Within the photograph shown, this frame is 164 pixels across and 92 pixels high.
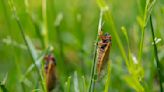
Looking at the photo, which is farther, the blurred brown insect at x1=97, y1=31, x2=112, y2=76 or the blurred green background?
the blurred green background

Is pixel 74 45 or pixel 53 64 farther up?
pixel 74 45

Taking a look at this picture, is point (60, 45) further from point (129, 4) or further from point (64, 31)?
point (129, 4)

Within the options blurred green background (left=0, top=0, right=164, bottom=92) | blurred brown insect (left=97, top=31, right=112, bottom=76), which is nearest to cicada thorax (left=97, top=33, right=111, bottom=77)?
blurred brown insect (left=97, top=31, right=112, bottom=76)

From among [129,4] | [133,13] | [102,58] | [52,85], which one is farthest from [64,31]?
[102,58]

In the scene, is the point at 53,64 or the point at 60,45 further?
the point at 60,45

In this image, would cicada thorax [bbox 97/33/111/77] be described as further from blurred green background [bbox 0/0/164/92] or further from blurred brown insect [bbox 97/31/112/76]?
blurred green background [bbox 0/0/164/92]

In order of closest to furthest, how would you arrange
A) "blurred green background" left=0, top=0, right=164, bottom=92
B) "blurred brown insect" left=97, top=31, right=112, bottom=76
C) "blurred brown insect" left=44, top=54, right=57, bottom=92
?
"blurred brown insect" left=97, top=31, right=112, bottom=76 → "blurred brown insect" left=44, top=54, right=57, bottom=92 → "blurred green background" left=0, top=0, right=164, bottom=92

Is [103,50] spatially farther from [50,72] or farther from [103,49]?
[50,72]

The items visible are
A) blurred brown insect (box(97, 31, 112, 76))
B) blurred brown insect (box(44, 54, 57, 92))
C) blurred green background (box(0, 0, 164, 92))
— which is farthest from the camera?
blurred green background (box(0, 0, 164, 92))
